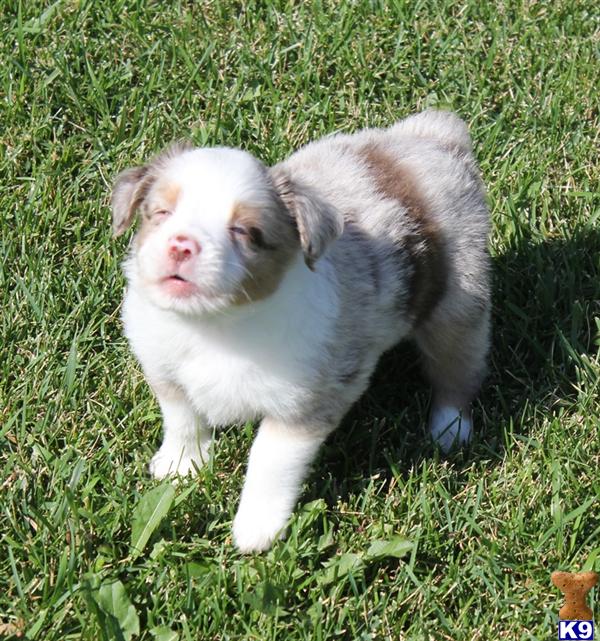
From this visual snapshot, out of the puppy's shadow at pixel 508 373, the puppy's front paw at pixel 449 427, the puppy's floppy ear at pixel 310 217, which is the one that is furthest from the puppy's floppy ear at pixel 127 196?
the puppy's front paw at pixel 449 427

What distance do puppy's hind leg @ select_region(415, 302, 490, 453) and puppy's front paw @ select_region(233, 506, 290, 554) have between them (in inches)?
32.4

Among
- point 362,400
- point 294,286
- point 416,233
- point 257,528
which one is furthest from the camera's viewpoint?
point 362,400

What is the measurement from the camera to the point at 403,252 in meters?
4.22

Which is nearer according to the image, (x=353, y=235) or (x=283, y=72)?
(x=353, y=235)

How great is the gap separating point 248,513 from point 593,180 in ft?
8.82

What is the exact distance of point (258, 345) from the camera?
386cm

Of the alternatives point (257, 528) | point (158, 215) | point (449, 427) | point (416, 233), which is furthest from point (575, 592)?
point (158, 215)

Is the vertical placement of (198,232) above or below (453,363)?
above

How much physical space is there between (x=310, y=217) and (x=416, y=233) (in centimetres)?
72

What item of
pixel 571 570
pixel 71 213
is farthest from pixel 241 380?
pixel 71 213

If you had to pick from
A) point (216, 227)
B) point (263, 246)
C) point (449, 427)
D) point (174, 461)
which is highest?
point (216, 227)

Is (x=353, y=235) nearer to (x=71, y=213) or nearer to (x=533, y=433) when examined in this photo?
(x=533, y=433)

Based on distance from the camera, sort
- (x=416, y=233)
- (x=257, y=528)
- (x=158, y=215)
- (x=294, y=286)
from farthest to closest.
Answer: (x=416, y=233) → (x=257, y=528) → (x=294, y=286) → (x=158, y=215)

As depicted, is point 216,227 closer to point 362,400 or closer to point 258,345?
point 258,345
